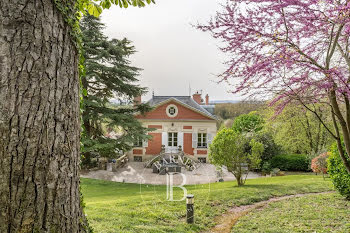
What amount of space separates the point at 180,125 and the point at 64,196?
1895 centimetres

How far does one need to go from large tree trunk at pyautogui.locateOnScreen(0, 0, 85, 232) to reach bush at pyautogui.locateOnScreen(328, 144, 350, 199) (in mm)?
7210

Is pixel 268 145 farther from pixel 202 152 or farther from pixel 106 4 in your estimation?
pixel 106 4

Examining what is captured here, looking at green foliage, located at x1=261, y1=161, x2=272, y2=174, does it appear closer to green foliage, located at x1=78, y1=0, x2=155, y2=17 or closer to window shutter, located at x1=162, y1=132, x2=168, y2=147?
window shutter, located at x1=162, y1=132, x2=168, y2=147

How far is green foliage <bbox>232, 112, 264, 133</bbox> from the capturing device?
2327cm

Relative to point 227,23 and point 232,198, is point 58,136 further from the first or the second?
point 232,198

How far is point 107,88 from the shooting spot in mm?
14570

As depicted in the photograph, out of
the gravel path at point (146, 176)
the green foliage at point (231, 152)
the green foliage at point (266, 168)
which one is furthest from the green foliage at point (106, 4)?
the green foliage at point (266, 168)

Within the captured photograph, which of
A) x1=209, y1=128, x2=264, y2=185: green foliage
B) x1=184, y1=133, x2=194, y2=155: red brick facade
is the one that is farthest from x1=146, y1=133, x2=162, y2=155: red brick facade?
x1=209, y1=128, x2=264, y2=185: green foliage

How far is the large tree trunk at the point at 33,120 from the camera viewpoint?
144 centimetres

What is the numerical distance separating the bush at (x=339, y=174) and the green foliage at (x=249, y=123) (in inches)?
634

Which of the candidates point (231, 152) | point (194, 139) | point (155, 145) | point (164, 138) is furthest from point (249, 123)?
→ point (231, 152)

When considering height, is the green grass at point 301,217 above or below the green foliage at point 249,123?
below

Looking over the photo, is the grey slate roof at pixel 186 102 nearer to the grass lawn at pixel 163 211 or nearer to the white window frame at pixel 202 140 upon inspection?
the white window frame at pixel 202 140

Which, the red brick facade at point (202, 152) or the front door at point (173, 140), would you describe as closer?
the red brick facade at point (202, 152)
